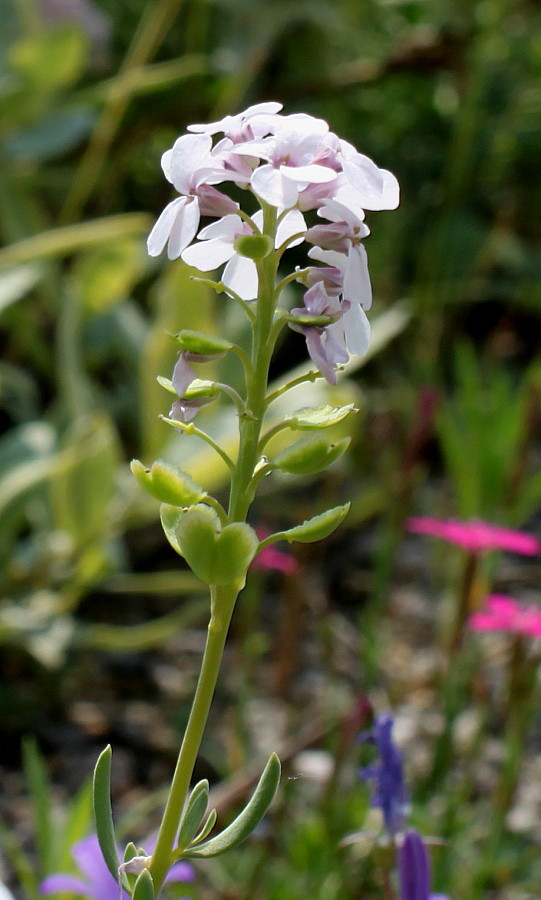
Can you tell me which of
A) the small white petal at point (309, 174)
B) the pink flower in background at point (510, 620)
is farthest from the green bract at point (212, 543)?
the pink flower in background at point (510, 620)

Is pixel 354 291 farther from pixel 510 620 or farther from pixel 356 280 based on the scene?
pixel 510 620

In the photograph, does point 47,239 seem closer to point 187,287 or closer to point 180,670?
point 187,287

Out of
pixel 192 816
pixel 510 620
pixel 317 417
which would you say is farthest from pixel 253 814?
pixel 510 620

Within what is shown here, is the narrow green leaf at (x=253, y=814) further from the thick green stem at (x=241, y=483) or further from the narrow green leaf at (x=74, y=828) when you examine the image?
the narrow green leaf at (x=74, y=828)

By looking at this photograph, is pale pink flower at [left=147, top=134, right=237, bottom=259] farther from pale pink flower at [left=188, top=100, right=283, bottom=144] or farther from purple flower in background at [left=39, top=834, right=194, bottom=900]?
purple flower in background at [left=39, top=834, right=194, bottom=900]

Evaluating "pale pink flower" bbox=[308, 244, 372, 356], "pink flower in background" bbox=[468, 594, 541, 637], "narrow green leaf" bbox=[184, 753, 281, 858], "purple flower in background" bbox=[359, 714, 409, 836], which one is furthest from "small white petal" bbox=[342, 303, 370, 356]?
"pink flower in background" bbox=[468, 594, 541, 637]

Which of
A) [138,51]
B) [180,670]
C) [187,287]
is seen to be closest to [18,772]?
[180,670]
